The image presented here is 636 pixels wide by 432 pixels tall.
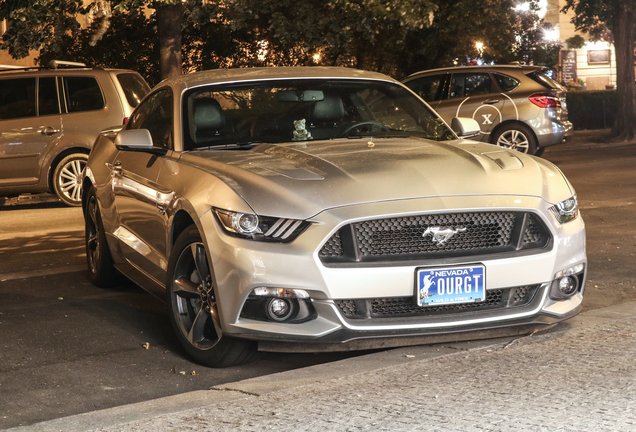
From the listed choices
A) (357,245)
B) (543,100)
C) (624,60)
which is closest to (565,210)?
(357,245)

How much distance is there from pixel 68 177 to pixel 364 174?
901 cm

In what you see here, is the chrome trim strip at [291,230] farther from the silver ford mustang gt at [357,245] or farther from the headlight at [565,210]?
the headlight at [565,210]

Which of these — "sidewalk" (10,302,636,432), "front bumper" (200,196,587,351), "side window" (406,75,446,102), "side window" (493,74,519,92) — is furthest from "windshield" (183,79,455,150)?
"side window" (406,75,446,102)

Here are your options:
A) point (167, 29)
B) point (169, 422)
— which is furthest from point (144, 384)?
point (167, 29)

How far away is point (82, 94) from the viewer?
42.2 ft

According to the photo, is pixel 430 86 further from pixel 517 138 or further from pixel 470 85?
pixel 517 138

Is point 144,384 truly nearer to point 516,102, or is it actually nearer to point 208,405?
point 208,405

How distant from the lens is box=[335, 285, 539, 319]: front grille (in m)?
4.46

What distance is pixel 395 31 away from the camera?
21656mm

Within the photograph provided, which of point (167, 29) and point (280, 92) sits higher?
point (167, 29)

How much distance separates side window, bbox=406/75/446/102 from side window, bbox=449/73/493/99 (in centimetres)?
23

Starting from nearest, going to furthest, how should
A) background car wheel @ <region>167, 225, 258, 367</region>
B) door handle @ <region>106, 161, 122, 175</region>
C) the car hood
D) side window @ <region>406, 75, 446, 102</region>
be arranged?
the car hood → background car wheel @ <region>167, 225, 258, 367</region> → door handle @ <region>106, 161, 122, 175</region> → side window @ <region>406, 75, 446, 102</region>

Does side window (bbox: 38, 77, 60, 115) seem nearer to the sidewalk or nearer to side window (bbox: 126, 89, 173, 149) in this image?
side window (bbox: 126, 89, 173, 149)

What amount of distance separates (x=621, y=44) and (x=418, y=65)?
5.56 metres
